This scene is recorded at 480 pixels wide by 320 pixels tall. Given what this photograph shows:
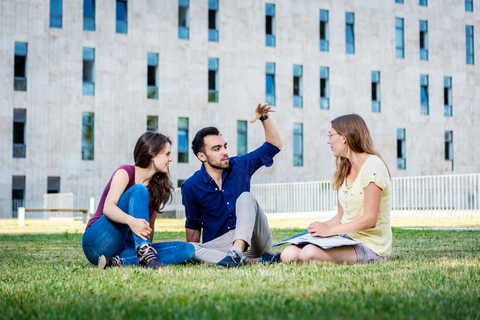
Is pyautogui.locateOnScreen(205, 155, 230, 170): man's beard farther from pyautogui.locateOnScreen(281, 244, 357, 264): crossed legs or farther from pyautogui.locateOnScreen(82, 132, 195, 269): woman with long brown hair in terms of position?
pyautogui.locateOnScreen(281, 244, 357, 264): crossed legs

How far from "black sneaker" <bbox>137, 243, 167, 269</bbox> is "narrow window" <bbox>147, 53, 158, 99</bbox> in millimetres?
27499

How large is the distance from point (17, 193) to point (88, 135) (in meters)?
4.89

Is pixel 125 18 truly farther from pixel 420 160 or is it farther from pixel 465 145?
pixel 465 145

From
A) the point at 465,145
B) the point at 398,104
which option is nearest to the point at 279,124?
the point at 398,104

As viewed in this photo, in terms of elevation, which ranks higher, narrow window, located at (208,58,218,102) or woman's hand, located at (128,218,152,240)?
narrow window, located at (208,58,218,102)

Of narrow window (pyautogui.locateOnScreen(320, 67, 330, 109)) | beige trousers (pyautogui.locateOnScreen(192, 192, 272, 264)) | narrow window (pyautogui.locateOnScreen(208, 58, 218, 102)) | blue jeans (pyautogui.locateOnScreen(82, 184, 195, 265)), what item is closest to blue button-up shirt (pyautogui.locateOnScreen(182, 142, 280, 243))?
beige trousers (pyautogui.locateOnScreen(192, 192, 272, 264))

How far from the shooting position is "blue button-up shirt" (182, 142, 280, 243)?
5.01 metres

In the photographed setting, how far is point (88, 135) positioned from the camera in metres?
30.4

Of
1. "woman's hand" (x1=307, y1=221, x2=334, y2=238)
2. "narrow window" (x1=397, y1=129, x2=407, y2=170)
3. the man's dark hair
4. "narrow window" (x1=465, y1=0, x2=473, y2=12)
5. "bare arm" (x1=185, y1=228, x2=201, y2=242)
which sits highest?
"narrow window" (x1=465, y1=0, x2=473, y2=12)

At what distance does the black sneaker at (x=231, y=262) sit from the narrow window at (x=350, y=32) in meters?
32.6

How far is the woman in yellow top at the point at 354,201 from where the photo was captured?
4469mm

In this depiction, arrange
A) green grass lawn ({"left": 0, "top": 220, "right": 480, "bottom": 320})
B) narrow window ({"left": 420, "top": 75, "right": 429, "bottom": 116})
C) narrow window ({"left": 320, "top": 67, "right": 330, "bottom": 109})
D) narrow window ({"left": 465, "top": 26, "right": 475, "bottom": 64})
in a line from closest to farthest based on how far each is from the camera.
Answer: green grass lawn ({"left": 0, "top": 220, "right": 480, "bottom": 320}) < narrow window ({"left": 320, "top": 67, "right": 330, "bottom": 109}) < narrow window ({"left": 420, "top": 75, "right": 429, "bottom": 116}) < narrow window ({"left": 465, "top": 26, "right": 475, "bottom": 64})

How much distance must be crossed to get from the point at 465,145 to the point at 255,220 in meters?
36.3

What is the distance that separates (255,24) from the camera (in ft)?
109
